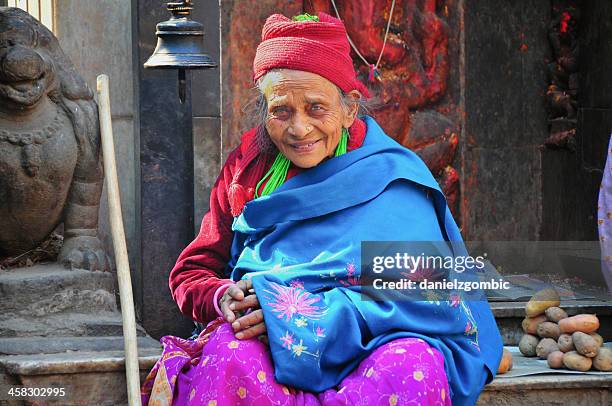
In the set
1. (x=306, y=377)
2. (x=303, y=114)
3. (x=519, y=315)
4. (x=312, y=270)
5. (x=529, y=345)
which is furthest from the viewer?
(x=519, y=315)

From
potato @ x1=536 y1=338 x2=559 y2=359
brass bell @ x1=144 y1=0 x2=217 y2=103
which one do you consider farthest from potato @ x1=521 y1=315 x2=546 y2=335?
brass bell @ x1=144 y1=0 x2=217 y2=103

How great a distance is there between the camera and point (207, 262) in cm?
445

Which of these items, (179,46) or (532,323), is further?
(532,323)

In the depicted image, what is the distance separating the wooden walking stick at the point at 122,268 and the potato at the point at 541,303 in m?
1.90

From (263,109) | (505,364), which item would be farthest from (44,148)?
(505,364)

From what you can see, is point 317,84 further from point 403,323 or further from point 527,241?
point 527,241

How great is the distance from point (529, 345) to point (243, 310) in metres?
1.71

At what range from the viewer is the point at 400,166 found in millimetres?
4258

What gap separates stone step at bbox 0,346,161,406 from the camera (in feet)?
14.3

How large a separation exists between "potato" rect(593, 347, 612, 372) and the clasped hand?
5.33 ft

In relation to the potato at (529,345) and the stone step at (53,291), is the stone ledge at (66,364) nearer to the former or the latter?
the stone step at (53,291)

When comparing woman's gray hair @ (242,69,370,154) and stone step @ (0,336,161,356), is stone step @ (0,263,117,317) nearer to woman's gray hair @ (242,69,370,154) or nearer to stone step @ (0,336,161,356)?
stone step @ (0,336,161,356)

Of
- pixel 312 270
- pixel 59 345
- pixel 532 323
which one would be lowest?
pixel 532 323

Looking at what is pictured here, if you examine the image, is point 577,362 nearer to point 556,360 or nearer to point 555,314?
point 556,360
